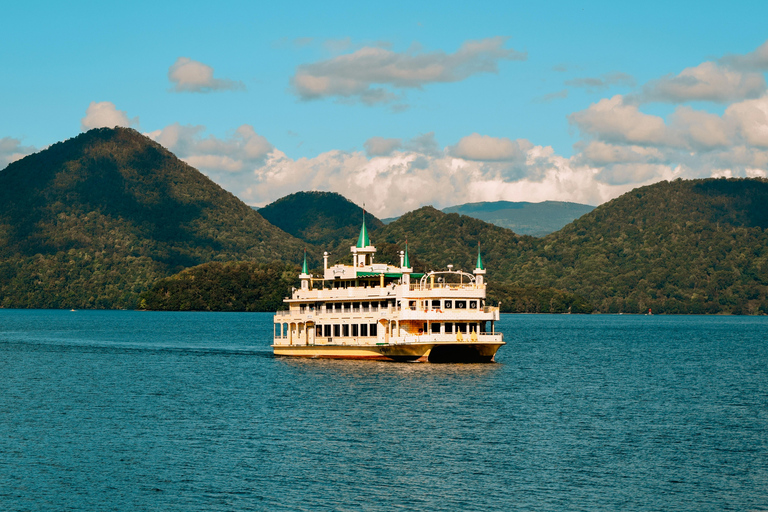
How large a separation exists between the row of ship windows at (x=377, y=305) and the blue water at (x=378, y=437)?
5310 mm

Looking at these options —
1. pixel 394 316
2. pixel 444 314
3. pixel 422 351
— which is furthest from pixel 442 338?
pixel 394 316

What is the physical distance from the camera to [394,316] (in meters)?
85.9

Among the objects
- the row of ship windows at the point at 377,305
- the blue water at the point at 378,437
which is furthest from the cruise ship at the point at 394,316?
the blue water at the point at 378,437

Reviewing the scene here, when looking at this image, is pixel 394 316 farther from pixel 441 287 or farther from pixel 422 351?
pixel 441 287

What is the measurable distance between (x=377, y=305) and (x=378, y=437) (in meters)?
35.6

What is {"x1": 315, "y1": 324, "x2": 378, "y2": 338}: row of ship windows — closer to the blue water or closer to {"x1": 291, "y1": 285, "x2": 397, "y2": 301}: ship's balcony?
{"x1": 291, "y1": 285, "x2": 397, "y2": 301}: ship's balcony

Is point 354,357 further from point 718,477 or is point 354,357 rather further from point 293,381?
point 718,477

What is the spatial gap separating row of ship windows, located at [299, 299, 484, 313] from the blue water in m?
5.31

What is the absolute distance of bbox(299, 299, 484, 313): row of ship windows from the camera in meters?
85.4

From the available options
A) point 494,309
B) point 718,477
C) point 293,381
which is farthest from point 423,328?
point 718,477

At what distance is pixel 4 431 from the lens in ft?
180

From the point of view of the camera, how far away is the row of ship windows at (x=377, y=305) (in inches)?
3361

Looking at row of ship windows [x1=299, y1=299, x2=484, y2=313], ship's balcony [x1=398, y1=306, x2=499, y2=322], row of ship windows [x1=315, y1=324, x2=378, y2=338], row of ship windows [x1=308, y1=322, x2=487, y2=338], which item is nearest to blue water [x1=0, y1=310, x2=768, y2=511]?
row of ship windows [x1=315, y1=324, x2=378, y2=338]

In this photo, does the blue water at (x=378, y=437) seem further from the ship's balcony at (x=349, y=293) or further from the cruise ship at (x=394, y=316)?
the ship's balcony at (x=349, y=293)
